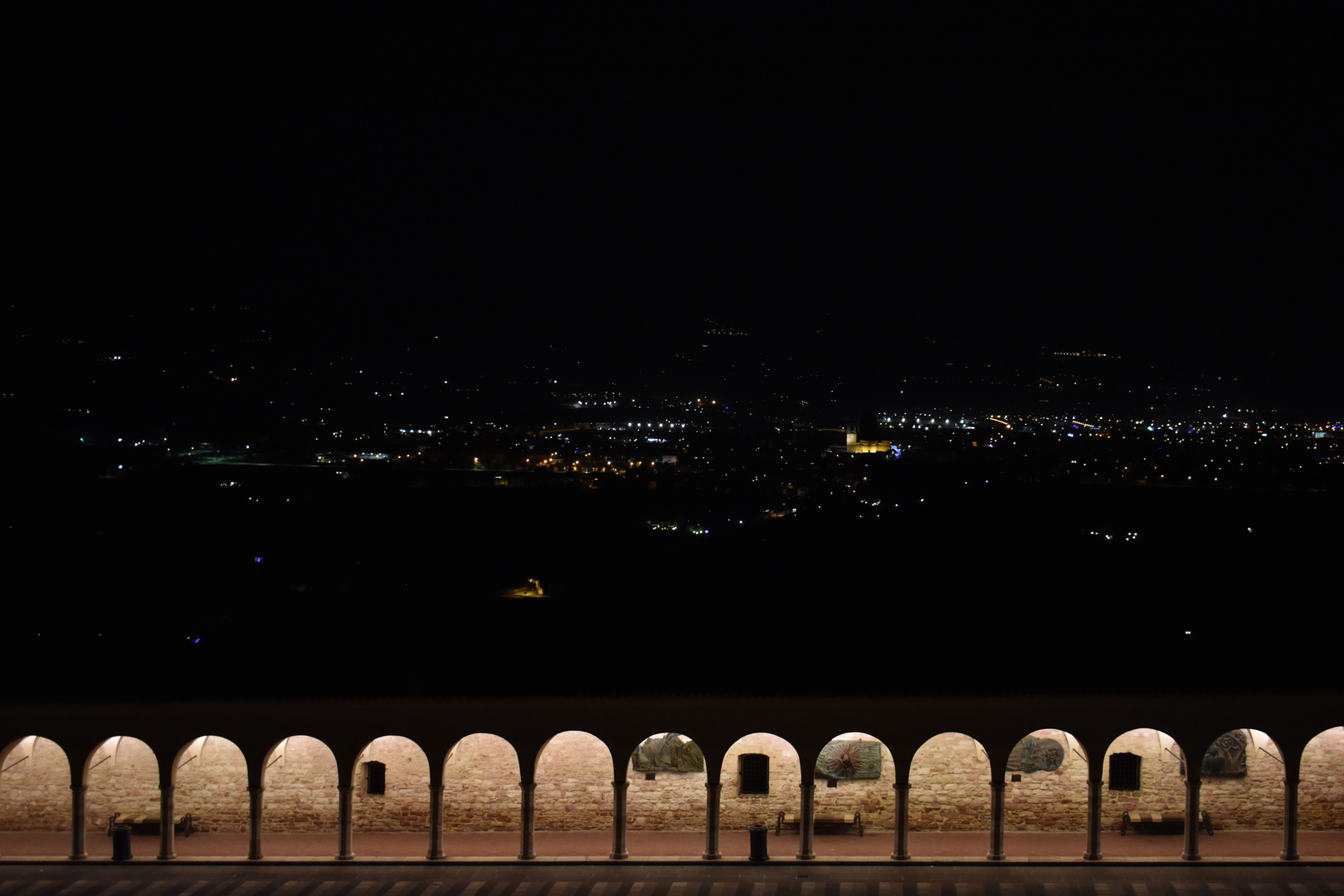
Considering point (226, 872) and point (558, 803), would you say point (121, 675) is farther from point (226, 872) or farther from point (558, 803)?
point (558, 803)

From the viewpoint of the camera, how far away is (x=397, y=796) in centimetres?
1722

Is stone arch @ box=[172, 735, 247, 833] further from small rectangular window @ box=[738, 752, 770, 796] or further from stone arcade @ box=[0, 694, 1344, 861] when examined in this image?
small rectangular window @ box=[738, 752, 770, 796]

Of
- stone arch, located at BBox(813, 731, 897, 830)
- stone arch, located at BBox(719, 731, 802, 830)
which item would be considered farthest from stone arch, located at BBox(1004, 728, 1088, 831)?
stone arch, located at BBox(719, 731, 802, 830)

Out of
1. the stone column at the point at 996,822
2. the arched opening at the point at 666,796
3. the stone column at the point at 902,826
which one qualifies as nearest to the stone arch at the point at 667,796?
the arched opening at the point at 666,796

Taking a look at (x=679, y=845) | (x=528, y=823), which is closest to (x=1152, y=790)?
(x=679, y=845)

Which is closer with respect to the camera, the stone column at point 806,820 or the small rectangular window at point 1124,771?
the stone column at point 806,820

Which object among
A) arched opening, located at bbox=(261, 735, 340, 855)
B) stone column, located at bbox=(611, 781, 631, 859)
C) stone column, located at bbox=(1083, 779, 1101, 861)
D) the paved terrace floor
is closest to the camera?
stone column, located at bbox=(1083, 779, 1101, 861)

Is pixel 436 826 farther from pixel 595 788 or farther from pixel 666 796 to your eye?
pixel 666 796

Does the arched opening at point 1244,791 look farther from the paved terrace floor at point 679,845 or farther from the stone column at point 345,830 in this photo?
the stone column at point 345,830

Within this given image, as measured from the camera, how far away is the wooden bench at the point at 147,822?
1689 cm

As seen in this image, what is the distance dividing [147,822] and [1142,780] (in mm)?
15879

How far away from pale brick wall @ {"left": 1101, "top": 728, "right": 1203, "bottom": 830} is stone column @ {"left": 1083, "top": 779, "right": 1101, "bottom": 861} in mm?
1573

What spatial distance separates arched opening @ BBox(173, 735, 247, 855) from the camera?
17094 millimetres

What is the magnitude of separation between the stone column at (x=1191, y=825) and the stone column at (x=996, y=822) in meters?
2.63
